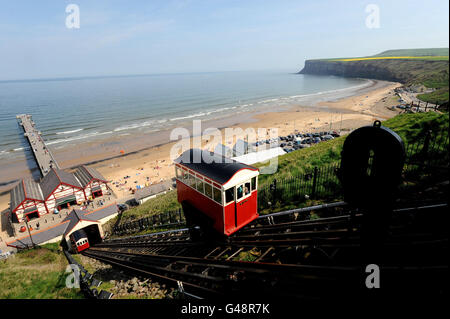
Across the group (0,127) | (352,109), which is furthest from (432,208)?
(0,127)

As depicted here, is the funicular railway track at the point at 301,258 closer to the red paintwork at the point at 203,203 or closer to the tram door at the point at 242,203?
the tram door at the point at 242,203

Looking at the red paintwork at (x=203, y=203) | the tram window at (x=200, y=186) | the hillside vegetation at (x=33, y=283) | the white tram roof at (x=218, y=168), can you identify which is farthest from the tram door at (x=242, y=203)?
the hillside vegetation at (x=33, y=283)

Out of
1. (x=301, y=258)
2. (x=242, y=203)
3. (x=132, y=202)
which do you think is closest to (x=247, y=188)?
→ (x=242, y=203)

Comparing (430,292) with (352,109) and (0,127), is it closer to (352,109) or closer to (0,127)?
(352,109)

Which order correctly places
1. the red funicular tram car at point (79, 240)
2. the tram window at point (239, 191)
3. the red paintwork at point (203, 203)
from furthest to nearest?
the red funicular tram car at point (79, 240) → the tram window at point (239, 191) → the red paintwork at point (203, 203)

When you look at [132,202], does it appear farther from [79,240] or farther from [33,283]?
[33,283]

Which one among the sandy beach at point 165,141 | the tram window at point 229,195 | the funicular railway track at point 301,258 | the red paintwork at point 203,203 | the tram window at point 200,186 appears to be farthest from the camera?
the sandy beach at point 165,141

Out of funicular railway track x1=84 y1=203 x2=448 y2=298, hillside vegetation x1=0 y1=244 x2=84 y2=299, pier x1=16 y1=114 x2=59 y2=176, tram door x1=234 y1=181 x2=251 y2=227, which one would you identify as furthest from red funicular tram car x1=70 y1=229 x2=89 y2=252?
pier x1=16 y1=114 x2=59 y2=176
